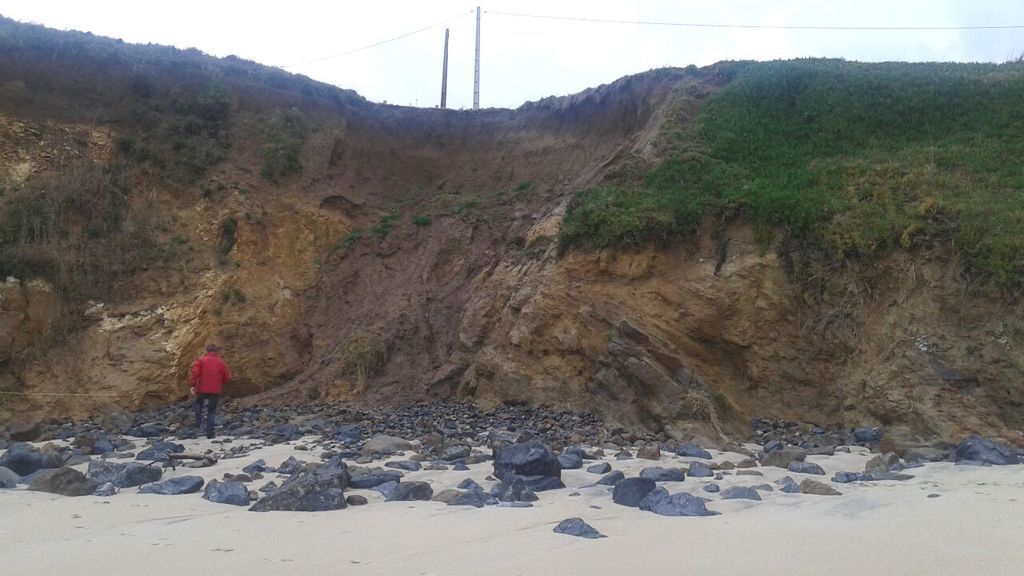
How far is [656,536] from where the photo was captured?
3.80 m

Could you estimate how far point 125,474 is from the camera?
571cm

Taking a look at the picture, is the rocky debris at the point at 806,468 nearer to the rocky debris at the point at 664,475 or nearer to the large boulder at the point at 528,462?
the rocky debris at the point at 664,475

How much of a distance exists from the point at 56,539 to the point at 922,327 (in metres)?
10.3

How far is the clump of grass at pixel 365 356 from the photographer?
13547 millimetres

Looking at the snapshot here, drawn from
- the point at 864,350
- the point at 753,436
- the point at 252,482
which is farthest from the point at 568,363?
the point at 252,482

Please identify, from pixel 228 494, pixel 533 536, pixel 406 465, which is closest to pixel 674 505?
pixel 533 536

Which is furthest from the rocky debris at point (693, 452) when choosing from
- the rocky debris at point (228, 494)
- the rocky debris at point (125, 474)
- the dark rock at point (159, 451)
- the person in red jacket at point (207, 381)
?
the person in red jacket at point (207, 381)

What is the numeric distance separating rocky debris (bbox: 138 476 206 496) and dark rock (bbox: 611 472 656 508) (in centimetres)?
315

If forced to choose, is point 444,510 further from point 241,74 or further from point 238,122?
Answer: point 241,74

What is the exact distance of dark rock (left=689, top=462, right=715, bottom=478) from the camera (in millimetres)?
5941

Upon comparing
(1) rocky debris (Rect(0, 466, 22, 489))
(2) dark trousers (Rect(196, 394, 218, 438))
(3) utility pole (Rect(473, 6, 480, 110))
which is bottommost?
(2) dark trousers (Rect(196, 394, 218, 438))

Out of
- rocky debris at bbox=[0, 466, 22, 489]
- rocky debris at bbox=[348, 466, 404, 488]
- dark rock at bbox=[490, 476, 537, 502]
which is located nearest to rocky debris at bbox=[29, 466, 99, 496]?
rocky debris at bbox=[0, 466, 22, 489]

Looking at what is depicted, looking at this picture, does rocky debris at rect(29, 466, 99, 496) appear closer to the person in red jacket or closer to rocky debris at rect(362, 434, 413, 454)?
rocky debris at rect(362, 434, 413, 454)

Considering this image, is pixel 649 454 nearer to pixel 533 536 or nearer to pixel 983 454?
pixel 983 454
